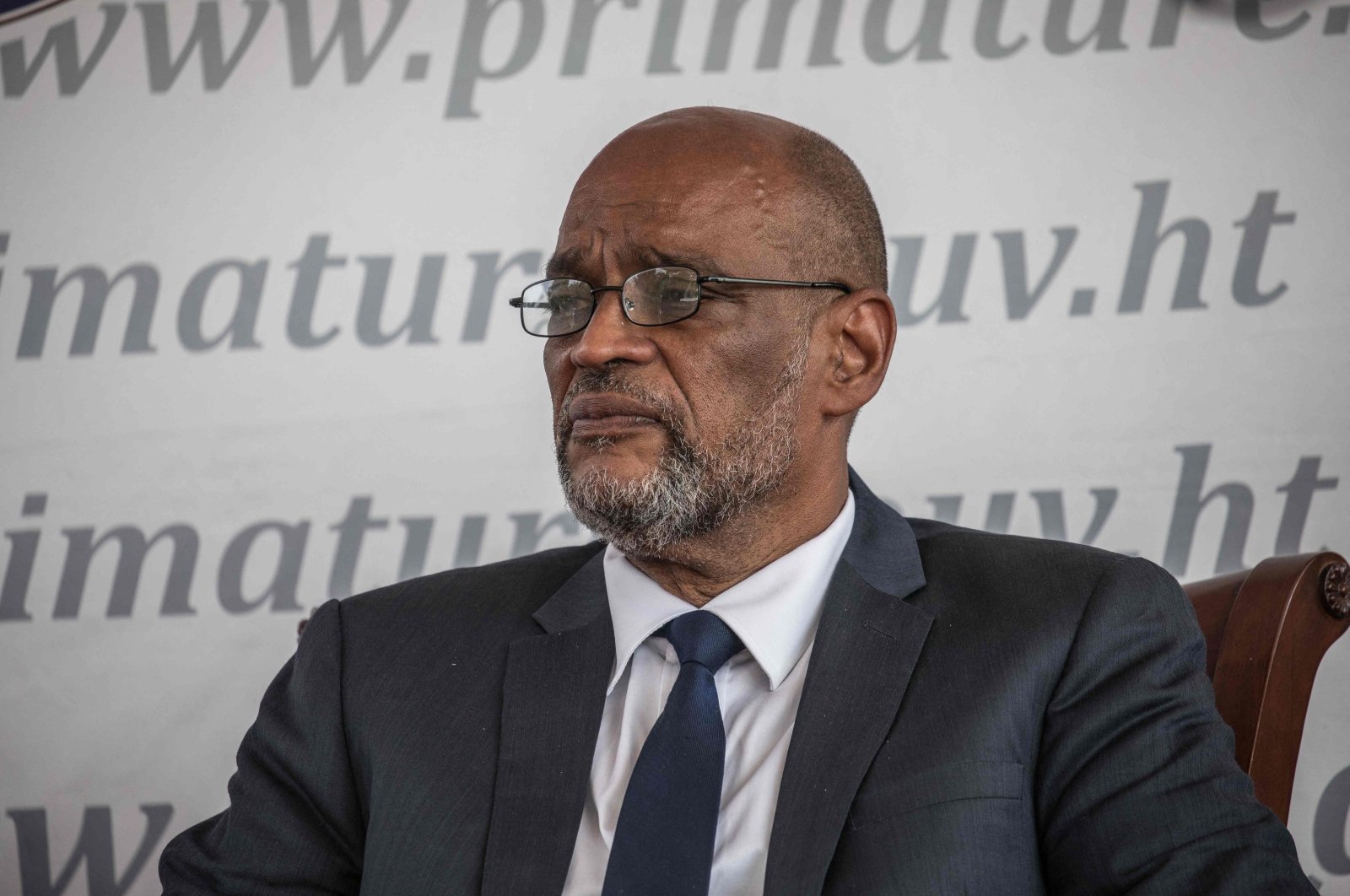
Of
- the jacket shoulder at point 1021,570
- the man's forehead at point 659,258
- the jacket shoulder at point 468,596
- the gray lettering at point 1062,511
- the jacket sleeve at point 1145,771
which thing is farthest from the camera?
the gray lettering at point 1062,511

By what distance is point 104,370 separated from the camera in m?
2.88

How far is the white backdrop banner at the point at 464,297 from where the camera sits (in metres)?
2.71

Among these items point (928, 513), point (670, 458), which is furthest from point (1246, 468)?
point (670, 458)

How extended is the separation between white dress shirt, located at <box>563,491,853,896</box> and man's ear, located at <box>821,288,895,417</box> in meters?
0.20

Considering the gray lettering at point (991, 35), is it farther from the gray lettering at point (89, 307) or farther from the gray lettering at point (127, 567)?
the gray lettering at point (127, 567)

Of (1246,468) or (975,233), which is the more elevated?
(975,233)

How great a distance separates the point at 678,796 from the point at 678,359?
22.4 inches

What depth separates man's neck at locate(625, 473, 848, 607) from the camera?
1872 mm

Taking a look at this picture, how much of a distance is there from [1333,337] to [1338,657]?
2.09 ft

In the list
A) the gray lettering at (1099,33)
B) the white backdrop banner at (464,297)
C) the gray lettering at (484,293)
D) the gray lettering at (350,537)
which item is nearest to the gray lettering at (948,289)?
the white backdrop banner at (464,297)

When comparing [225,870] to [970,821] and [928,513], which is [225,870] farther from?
[928,513]

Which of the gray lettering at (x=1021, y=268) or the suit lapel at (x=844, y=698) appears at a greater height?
the gray lettering at (x=1021, y=268)

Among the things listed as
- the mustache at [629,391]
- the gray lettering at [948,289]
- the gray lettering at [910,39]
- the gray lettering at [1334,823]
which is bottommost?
the gray lettering at [1334,823]

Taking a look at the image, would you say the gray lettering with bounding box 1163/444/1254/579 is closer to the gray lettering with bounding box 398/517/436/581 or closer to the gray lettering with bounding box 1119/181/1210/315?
the gray lettering with bounding box 1119/181/1210/315
